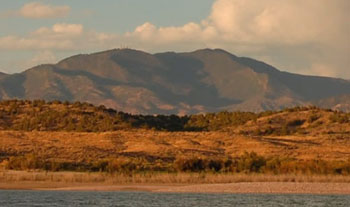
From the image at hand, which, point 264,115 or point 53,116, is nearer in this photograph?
point 53,116

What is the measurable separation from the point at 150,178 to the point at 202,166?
8849 millimetres

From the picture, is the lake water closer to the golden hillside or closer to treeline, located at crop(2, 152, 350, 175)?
treeline, located at crop(2, 152, 350, 175)

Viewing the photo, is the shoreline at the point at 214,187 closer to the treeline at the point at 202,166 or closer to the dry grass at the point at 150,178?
the dry grass at the point at 150,178

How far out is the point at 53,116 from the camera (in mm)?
113000

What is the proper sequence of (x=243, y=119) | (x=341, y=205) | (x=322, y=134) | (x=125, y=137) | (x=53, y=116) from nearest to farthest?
(x=341, y=205) < (x=125, y=137) < (x=322, y=134) < (x=53, y=116) < (x=243, y=119)

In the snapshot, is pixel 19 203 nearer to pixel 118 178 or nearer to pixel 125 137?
pixel 118 178

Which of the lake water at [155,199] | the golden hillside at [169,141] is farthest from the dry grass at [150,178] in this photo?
the lake water at [155,199]

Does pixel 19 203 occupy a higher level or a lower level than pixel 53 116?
lower

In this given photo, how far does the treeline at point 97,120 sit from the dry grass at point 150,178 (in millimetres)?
42801

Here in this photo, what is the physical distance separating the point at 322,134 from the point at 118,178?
1825 inches

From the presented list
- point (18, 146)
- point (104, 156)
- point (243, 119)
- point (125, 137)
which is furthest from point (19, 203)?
point (243, 119)

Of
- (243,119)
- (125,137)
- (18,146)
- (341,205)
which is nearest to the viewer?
(341,205)

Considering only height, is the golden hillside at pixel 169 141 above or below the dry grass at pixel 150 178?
above

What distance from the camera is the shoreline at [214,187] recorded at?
57.8 meters
